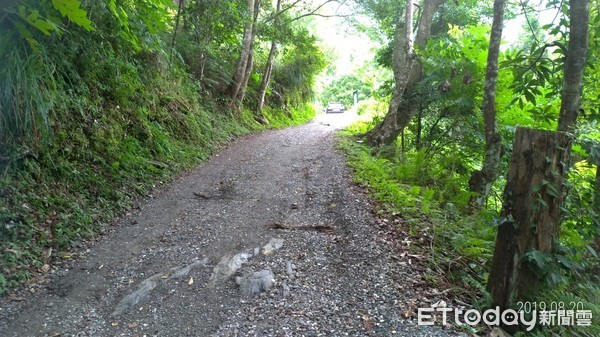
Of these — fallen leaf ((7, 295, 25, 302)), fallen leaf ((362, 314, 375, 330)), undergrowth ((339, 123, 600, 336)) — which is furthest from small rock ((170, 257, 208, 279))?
undergrowth ((339, 123, 600, 336))

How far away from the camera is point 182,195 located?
6270mm

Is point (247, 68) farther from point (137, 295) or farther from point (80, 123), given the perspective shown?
point (137, 295)

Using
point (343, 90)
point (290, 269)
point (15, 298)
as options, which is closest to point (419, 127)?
point (290, 269)

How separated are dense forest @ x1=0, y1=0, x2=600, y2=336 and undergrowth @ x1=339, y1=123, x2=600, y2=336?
19 millimetres

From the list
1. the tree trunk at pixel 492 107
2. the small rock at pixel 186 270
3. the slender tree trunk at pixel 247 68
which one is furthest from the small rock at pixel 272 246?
the slender tree trunk at pixel 247 68

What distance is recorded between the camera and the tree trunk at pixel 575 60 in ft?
12.3

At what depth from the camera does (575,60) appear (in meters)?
3.76

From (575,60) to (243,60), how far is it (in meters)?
11.5

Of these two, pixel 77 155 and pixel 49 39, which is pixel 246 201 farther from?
pixel 49 39

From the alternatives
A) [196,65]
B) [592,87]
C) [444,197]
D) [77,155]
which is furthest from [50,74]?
[196,65]

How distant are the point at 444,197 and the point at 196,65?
31.7ft

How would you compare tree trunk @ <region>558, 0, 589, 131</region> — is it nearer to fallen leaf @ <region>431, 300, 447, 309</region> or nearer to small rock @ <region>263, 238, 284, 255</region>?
fallen leaf @ <region>431, 300, 447, 309</region>

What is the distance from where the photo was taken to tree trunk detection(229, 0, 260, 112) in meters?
12.8

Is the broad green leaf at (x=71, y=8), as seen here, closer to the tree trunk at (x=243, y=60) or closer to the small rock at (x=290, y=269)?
the small rock at (x=290, y=269)
